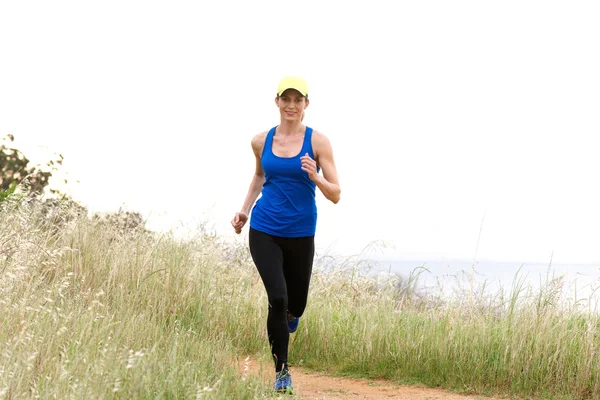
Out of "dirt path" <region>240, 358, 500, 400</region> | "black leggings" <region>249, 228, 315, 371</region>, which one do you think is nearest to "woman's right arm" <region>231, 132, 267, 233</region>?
"black leggings" <region>249, 228, 315, 371</region>

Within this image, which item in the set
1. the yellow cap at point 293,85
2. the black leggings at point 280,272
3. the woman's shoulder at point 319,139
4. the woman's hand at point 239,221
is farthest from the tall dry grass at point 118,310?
the yellow cap at point 293,85

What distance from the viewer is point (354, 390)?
694 cm

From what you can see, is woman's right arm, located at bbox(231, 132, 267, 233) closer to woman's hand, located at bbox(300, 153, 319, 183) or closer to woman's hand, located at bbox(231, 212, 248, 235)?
woman's hand, located at bbox(231, 212, 248, 235)

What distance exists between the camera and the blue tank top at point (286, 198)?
18.9ft

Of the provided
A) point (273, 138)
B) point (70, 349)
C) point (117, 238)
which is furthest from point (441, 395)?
point (117, 238)

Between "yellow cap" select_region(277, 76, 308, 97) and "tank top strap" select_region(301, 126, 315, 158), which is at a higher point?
"yellow cap" select_region(277, 76, 308, 97)

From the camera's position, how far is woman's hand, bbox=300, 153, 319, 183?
17.8ft

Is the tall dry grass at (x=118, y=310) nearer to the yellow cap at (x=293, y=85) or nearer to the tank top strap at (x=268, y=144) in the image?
the tank top strap at (x=268, y=144)

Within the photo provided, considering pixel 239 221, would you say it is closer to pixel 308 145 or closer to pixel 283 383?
pixel 308 145

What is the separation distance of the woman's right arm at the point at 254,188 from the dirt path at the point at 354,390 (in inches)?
51.3

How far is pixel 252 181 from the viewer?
6562 millimetres

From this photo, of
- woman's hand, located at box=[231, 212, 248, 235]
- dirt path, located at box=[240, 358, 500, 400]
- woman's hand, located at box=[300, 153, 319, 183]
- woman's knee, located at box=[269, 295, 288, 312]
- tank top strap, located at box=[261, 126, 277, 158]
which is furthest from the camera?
dirt path, located at box=[240, 358, 500, 400]

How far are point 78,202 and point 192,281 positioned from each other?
3.40 m

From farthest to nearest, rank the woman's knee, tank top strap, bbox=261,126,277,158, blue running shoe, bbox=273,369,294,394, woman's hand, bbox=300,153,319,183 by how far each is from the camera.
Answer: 1. tank top strap, bbox=261,126,277,158
2. blue running shoe, bbox=273,369,294,394
3. the woman's knee
4. woman's hand, bbox=300,153,319,183
